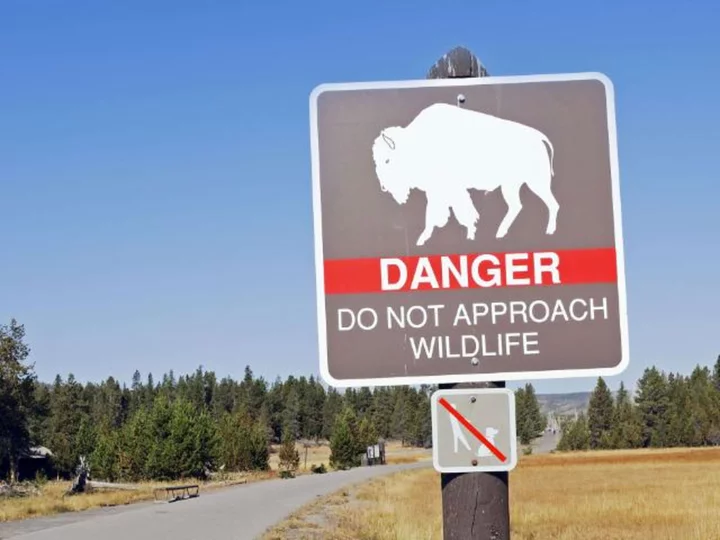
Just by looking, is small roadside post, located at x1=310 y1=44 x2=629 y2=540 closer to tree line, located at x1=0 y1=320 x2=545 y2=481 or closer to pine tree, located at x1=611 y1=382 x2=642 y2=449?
tree line, located at x1=0 y1=320 x2=545 y2=481

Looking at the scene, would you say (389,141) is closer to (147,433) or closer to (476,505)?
(476,505)

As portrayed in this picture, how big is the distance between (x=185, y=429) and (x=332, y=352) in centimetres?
5635

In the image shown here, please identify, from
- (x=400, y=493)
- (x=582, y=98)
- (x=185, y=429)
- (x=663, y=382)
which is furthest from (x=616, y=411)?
(x=582, y=98)

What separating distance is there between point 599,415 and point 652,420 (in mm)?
6659

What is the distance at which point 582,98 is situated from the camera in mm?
3178

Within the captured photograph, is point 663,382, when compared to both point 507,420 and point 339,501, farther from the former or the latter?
point 507,420

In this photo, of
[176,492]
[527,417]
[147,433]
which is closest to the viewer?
[176,492]

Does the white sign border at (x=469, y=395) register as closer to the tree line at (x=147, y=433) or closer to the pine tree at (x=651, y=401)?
the tree line at (x=147, y=433)

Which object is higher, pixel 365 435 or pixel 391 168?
pixel 391 168

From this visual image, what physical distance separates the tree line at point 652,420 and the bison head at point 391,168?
102192 millimetres

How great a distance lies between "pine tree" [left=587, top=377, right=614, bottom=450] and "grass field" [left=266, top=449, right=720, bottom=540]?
72161 millimetres

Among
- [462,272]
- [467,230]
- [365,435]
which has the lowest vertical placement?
[365,435]

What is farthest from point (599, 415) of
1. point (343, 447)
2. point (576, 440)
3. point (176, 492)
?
point (176, 492)

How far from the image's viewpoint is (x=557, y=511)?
2412cm
